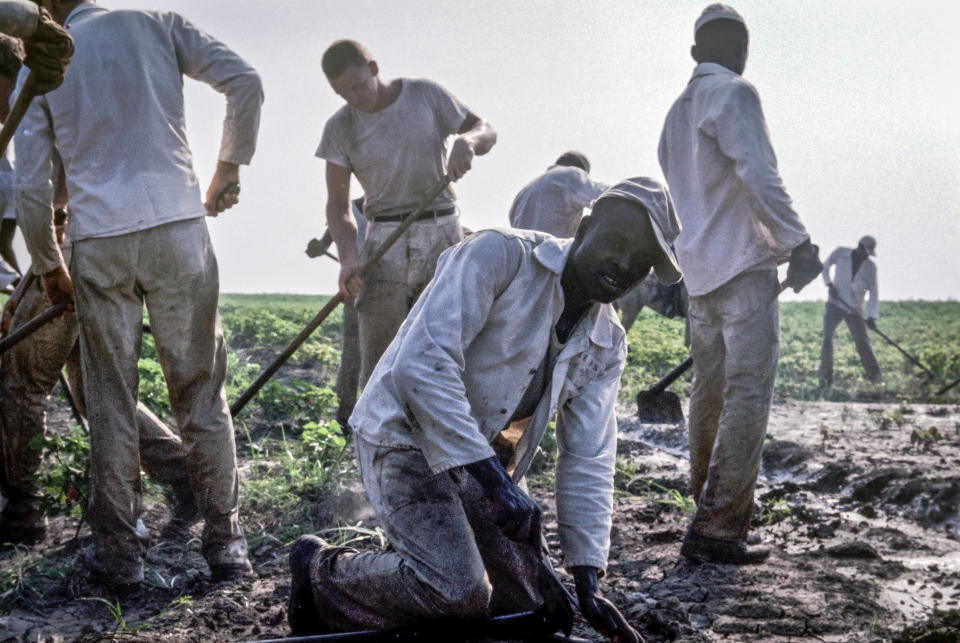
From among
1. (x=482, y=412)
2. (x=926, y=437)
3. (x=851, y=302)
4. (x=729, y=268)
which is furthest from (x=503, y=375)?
(x=851, y=302)

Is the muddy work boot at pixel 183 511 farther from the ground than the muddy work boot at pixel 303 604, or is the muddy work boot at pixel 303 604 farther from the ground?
the muddy work boot at pixel 303 604

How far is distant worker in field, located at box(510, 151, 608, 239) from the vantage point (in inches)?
200

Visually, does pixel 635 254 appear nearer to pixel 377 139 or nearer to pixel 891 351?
pixel 377 139

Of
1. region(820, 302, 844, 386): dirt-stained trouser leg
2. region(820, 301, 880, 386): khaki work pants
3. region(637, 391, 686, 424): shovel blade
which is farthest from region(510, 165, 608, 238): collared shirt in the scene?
region(820, 301, 880, 386): khaki work pants

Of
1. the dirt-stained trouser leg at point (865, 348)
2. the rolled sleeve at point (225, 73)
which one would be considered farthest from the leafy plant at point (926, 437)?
the dirt-stained trouser leg at point (865, 348)

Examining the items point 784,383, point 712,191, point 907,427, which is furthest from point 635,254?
point 784,383

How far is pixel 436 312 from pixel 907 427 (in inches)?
249

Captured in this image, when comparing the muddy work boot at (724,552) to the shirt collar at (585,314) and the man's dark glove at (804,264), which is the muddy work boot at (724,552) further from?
the shirt collar at (585,314)

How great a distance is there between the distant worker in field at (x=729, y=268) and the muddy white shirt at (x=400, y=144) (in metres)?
1.24

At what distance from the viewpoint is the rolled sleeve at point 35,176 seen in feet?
10.8

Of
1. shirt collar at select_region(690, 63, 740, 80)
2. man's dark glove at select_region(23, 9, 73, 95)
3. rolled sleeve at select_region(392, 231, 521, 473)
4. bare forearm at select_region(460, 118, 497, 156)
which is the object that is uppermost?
shirt collar at select_region(690, 63, 740, 80)

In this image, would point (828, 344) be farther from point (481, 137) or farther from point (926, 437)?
point (481, 137)

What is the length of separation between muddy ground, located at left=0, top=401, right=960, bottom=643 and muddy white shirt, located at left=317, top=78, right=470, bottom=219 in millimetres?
1555

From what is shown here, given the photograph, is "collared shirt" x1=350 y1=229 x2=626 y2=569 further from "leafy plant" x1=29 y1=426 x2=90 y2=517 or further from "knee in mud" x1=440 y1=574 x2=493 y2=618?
"leafy plant" x1=29 y1=426 x2=90 y2=517
